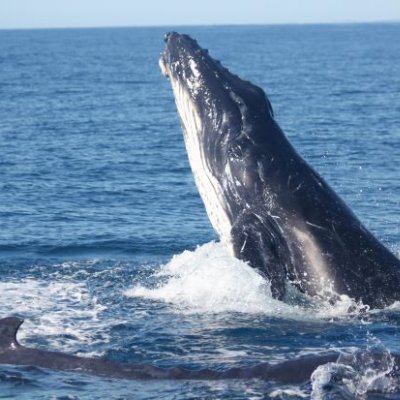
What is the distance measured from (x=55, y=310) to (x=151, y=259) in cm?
480

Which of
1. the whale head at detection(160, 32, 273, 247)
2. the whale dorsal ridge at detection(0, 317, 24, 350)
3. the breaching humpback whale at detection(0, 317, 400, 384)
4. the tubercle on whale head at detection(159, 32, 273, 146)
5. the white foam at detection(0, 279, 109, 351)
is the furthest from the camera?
the tubercle on whale head at detection(159, 32, 273, 146)

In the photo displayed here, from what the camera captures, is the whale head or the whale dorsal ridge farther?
the whale head

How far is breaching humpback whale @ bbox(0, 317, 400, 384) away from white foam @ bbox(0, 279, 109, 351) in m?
1.40

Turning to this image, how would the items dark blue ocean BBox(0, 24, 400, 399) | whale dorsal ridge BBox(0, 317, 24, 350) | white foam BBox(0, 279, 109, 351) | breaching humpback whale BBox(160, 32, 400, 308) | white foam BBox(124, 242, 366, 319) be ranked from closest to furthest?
1. dark blue ocean BBox(0, 24, 400, 399)
2. whale dorsal ridge BBox(0, 317, 24, 350)
3. white foam BBox(0, 279, 109, 351)
4. breaching humpback whale BBox(160, 32, 400, 308)
5. white foam BBox(124, 242, 366, 319)

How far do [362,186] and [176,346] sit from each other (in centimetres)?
1637

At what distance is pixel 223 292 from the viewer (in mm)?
18344

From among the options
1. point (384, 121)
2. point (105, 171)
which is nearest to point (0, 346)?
point (105, 171)

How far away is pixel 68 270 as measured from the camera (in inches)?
826

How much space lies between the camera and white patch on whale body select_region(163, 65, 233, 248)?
17.9 meters

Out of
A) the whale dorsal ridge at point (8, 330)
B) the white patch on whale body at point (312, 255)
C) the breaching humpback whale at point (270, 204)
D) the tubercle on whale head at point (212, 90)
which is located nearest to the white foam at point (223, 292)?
the breaching humpback whale at point (270, 204)

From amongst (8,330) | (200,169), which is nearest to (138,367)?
(8,330)

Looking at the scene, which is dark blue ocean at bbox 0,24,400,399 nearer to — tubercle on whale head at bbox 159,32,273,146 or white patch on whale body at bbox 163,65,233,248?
white patch on whale body at bbox 163,65,233,248

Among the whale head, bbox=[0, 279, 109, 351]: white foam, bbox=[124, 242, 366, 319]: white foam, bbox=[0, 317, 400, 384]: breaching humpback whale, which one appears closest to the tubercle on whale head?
the whale head

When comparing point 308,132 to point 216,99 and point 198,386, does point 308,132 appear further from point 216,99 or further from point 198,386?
point 198,386
